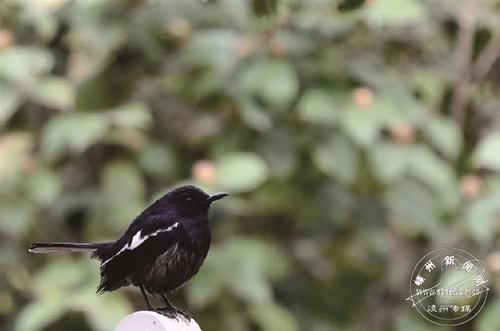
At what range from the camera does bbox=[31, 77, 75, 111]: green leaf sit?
5.60 ft

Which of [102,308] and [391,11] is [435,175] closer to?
[391,11]

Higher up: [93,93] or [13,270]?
[93,93]

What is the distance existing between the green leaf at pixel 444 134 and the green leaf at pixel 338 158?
170 mm

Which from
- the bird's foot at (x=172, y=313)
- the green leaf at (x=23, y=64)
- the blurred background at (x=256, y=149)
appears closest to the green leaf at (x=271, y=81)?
the blurred background at (x=256, y=149)

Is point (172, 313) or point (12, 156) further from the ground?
point (172, 313)

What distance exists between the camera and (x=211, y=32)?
1.84 meters

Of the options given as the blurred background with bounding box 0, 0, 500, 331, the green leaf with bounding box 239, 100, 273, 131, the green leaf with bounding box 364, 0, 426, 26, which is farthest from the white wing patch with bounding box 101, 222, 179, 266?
the green leaf with bounding box 239, 100, 273, 131

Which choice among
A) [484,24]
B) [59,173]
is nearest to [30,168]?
[59,173]

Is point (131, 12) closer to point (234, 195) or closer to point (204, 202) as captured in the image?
point (234, 195)

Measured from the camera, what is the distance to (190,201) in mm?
714

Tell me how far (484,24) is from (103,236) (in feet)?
3.10

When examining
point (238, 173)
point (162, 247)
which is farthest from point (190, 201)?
point (238, 173)

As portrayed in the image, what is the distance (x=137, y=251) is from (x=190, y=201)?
2.5 inches

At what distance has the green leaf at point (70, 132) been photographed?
1.63 m
